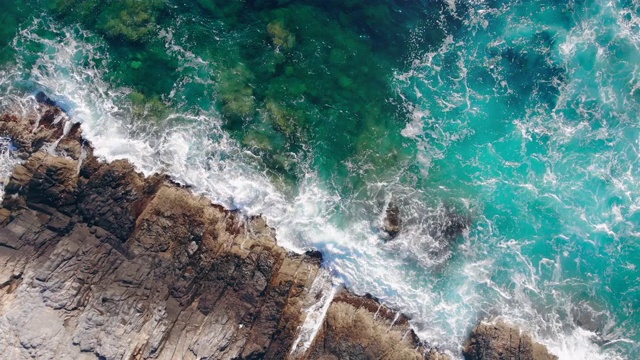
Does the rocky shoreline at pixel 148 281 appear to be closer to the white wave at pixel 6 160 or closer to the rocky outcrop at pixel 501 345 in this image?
the rocky outcrop at pixel 501 345

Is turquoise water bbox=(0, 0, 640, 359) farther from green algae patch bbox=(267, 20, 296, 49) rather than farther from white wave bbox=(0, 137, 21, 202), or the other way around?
white wave bbox=(0, 137, 21, 202)

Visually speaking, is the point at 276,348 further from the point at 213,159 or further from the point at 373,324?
the point at 213,159

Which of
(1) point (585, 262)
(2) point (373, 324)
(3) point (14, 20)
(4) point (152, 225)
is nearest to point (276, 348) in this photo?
(2) point (373, 324)

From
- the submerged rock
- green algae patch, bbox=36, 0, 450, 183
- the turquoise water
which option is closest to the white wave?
the turquoise water

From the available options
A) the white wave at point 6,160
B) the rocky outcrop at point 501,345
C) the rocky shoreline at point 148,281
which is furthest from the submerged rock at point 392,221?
the white wave at point 6,160

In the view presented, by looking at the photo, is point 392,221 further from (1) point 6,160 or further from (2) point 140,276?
(1) point 6,160
